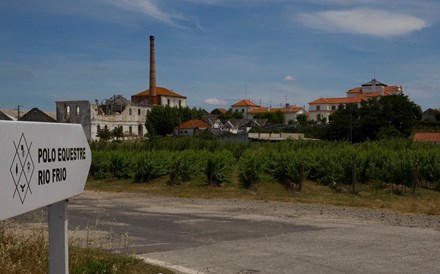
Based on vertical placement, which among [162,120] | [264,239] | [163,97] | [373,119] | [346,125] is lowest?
[264,239]

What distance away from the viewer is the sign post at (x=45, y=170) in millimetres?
2770

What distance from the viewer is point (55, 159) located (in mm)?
3426

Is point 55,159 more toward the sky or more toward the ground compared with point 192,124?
more toward the ground

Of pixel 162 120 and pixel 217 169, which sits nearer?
pixel 217 169

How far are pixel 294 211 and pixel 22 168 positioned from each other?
1436 centimetres

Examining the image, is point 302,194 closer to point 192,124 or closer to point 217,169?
point 217,169

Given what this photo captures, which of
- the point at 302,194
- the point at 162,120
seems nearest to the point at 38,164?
the point at 302,194

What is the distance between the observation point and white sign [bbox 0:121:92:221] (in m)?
2.76

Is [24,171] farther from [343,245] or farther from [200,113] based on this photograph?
[200,113]

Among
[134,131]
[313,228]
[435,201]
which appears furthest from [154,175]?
[134,131]

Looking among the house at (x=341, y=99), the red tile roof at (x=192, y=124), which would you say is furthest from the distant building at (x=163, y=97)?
the house at (x=341, y=99)

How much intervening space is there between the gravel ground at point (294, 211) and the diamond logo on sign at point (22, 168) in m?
11.8

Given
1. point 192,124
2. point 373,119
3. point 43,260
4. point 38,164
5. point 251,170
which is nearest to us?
point 38,164

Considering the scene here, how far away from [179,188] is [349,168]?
8.13m
